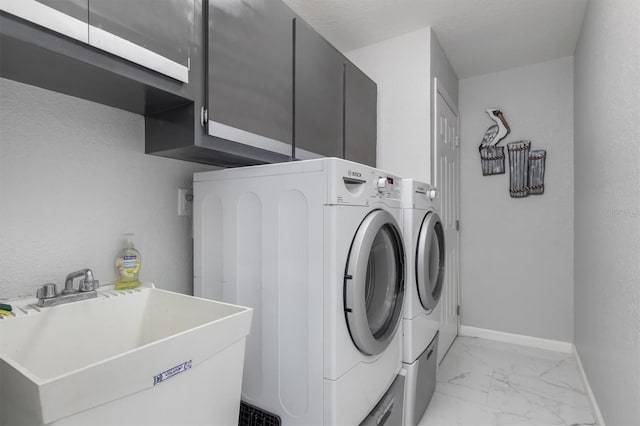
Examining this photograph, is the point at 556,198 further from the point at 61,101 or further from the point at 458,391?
the point at 61,101

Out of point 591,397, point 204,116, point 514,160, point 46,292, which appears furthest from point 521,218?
point 46,292

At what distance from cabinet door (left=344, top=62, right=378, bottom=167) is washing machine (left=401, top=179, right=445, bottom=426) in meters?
0.53

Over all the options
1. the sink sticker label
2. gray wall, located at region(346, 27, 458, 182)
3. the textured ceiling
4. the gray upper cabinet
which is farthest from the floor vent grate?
the textured ceiling

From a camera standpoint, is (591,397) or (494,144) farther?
(494,144)

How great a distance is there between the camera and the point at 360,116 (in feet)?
7.21

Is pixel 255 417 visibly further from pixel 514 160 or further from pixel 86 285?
pixel 514 160

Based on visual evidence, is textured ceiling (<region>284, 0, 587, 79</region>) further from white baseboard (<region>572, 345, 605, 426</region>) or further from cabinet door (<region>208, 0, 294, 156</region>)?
white baseboard (<region>572, 345, 605, 426</region>)

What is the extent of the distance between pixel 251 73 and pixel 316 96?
49 centimetres

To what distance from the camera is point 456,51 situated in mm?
2711

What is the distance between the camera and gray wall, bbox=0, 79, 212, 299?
41.4 inches

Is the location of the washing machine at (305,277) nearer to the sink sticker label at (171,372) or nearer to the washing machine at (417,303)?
the washing machine at (417,303)

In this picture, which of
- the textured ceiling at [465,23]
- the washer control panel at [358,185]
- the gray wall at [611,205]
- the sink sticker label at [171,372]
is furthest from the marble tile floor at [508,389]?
the textured ceiling at [465,23]

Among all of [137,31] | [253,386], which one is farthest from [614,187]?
[137,31]

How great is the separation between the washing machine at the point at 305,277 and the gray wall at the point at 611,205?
0.90 m
